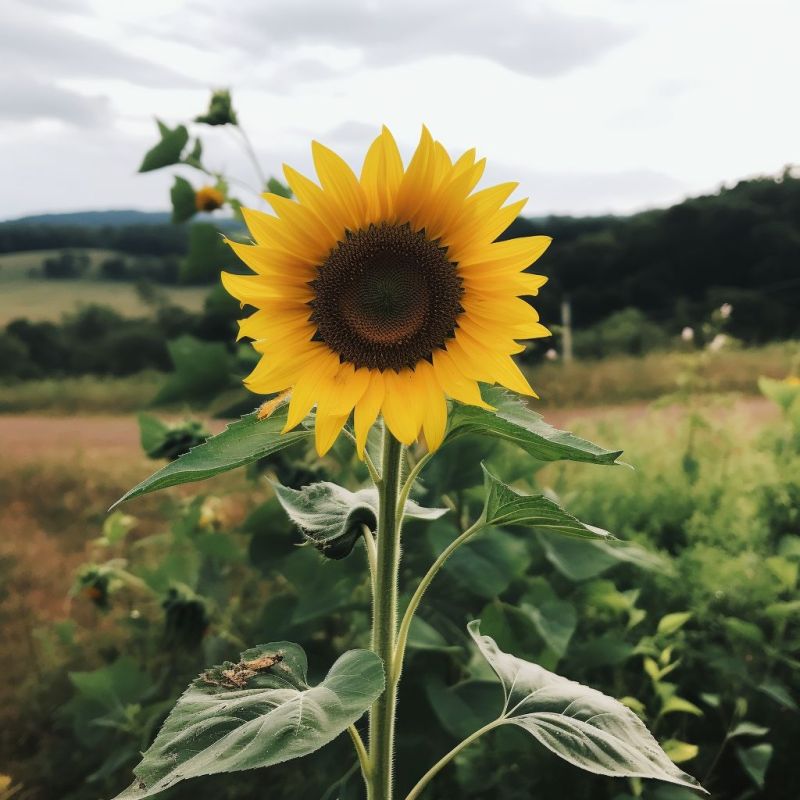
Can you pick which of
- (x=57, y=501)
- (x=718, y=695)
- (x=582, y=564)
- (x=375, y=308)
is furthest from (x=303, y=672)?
(x=57, y=501)

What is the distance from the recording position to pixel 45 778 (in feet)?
5.66

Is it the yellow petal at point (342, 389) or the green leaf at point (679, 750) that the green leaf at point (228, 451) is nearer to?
the yellow petal at point (342, 389)

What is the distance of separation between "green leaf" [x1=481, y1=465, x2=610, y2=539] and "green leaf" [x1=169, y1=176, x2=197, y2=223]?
3.89 feet

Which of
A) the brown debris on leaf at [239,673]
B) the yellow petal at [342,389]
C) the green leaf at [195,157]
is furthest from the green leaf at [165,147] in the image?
the brown debris on leaf at [239,673]

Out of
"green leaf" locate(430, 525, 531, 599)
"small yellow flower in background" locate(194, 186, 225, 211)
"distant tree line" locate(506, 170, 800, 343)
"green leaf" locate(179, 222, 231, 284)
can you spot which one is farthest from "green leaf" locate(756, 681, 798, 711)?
"distant tree line" locate(506, 170, 800, 343)

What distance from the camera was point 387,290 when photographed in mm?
756

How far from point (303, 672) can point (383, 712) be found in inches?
3.3

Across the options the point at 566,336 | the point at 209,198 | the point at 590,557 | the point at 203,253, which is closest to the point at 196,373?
the point at 203,253

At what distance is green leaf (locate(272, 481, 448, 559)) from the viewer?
732 mm

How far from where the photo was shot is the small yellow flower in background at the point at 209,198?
1.71m

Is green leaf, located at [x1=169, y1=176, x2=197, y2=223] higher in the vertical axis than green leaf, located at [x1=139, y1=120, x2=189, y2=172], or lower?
lower

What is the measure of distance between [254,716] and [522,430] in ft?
0.89

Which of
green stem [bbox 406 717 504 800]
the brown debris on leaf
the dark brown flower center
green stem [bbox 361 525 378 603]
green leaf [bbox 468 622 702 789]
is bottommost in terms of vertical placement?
green stem [bbox 406 717 504 800]

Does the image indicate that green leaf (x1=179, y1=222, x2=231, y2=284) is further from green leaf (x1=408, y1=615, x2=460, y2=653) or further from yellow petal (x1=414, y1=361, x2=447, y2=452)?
yellow petal (x1=414, y1=361, x2=447, y2=452)
